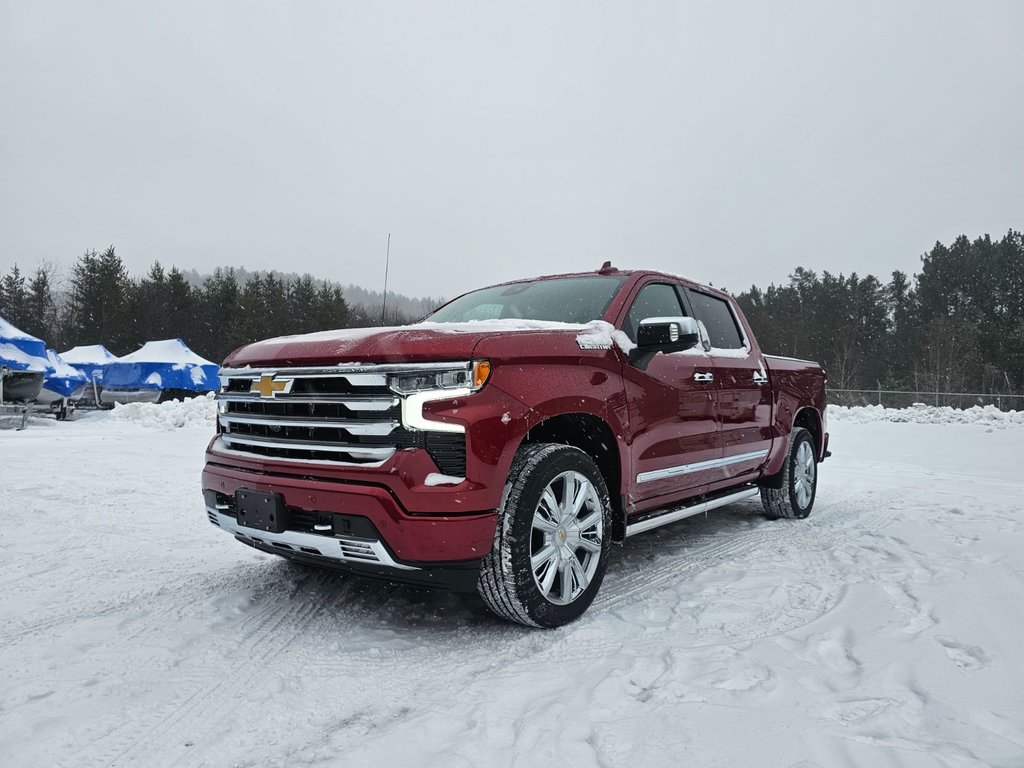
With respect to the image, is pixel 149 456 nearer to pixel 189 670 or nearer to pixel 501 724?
pixel 189 670

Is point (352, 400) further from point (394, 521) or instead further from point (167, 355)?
point (167, 355)

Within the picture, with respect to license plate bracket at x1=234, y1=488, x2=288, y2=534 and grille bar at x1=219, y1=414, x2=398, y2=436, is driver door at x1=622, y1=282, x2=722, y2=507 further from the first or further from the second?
license plate bracket at x1=234, y1=488, x2=288, y2=534

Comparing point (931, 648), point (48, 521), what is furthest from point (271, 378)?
point (48, 521)

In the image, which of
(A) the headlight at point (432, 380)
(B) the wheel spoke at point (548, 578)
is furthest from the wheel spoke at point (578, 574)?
(A) the headlight at point (432, 380)

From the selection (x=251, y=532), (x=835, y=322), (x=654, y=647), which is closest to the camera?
(x=654, y=647)

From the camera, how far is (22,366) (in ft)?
62.9

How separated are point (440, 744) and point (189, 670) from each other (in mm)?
1198

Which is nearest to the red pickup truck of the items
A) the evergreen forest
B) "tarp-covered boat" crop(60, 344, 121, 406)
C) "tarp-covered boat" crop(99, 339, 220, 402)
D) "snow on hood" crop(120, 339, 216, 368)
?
"tarp-covered boat" crop(99, 339, 220, 402)

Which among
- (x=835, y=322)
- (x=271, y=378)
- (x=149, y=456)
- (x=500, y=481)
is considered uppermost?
(x=835, y=322)

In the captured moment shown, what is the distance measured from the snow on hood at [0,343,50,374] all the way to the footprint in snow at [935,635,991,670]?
23.0 metres

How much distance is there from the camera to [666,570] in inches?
159

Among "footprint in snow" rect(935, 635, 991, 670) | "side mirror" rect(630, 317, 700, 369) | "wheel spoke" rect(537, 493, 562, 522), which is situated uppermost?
"side mirror" rect(630, 317, 700, 369)

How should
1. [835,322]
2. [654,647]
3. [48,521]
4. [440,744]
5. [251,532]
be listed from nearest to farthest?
[440,744], [654,647], [251,532], [48,521], [835,322]

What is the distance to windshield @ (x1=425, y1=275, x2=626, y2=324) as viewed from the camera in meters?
3.81
